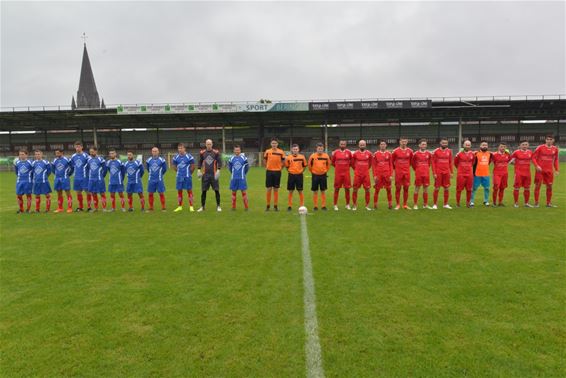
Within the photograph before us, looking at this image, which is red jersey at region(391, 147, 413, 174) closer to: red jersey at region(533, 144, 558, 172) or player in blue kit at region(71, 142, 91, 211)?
red jersey at region(533, 144, 558, 172)

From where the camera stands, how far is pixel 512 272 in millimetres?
4840

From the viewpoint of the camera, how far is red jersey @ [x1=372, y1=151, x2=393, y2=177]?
32.4 feet

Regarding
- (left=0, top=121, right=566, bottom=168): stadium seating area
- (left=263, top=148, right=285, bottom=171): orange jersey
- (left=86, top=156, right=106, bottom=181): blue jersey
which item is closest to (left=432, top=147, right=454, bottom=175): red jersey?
(left=263, top=148, right=285, bottom=171): orange jersey

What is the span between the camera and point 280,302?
13.3ft

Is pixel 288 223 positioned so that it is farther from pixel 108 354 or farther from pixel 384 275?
pixel 108 354

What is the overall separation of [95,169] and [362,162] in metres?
7.56

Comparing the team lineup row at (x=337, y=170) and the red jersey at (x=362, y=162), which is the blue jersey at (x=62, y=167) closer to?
the team lineup row at (x=337, y=170)

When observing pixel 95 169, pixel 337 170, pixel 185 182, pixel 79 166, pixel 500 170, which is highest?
pixel 79 166

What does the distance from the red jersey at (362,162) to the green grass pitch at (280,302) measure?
2700mm

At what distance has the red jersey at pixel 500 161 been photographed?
408 inches

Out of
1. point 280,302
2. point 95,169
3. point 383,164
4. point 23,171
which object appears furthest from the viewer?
point 23,171

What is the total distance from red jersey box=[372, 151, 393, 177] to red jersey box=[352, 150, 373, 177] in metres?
0.22

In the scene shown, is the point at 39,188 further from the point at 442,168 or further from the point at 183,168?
the point at 442,168

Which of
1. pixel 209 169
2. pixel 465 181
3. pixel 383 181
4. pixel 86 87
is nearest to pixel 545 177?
pixel 465 181
